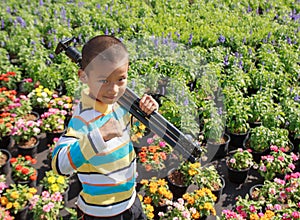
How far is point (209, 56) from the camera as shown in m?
Answer: 6.08

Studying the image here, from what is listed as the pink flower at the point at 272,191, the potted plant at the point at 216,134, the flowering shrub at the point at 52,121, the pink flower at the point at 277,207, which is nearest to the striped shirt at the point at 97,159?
the pink flower at the point at 277,207

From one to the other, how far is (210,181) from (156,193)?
0.65m

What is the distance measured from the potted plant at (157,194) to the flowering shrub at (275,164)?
114 centimetres

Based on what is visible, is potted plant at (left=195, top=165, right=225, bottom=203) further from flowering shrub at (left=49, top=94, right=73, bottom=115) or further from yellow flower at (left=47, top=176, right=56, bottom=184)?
flowering shrub at (left=49, top=94, right=73, bottom=115)

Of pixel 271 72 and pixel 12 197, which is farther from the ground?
pixel 271 72

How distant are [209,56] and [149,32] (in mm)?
1244

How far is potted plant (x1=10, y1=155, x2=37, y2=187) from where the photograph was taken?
4.12 meters

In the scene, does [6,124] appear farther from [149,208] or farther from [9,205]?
[149,208]

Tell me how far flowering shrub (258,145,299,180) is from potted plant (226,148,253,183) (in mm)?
139

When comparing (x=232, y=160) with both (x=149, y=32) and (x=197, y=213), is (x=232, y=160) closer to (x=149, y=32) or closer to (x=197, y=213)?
(x=197, y=213)

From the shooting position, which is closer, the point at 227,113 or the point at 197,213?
the point at 197,213

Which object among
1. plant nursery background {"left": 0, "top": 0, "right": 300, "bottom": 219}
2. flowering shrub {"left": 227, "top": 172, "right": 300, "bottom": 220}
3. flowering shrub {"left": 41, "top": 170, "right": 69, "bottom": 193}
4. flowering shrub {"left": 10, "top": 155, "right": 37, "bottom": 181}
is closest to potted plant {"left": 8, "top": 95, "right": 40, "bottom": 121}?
plant nursery background {"left": 0, "top": 0, "right": 300, "bottom": 219}

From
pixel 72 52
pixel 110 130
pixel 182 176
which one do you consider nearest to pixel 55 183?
pixel 182 176

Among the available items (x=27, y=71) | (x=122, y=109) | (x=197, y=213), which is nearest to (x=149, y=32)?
(x=27, y=71)
